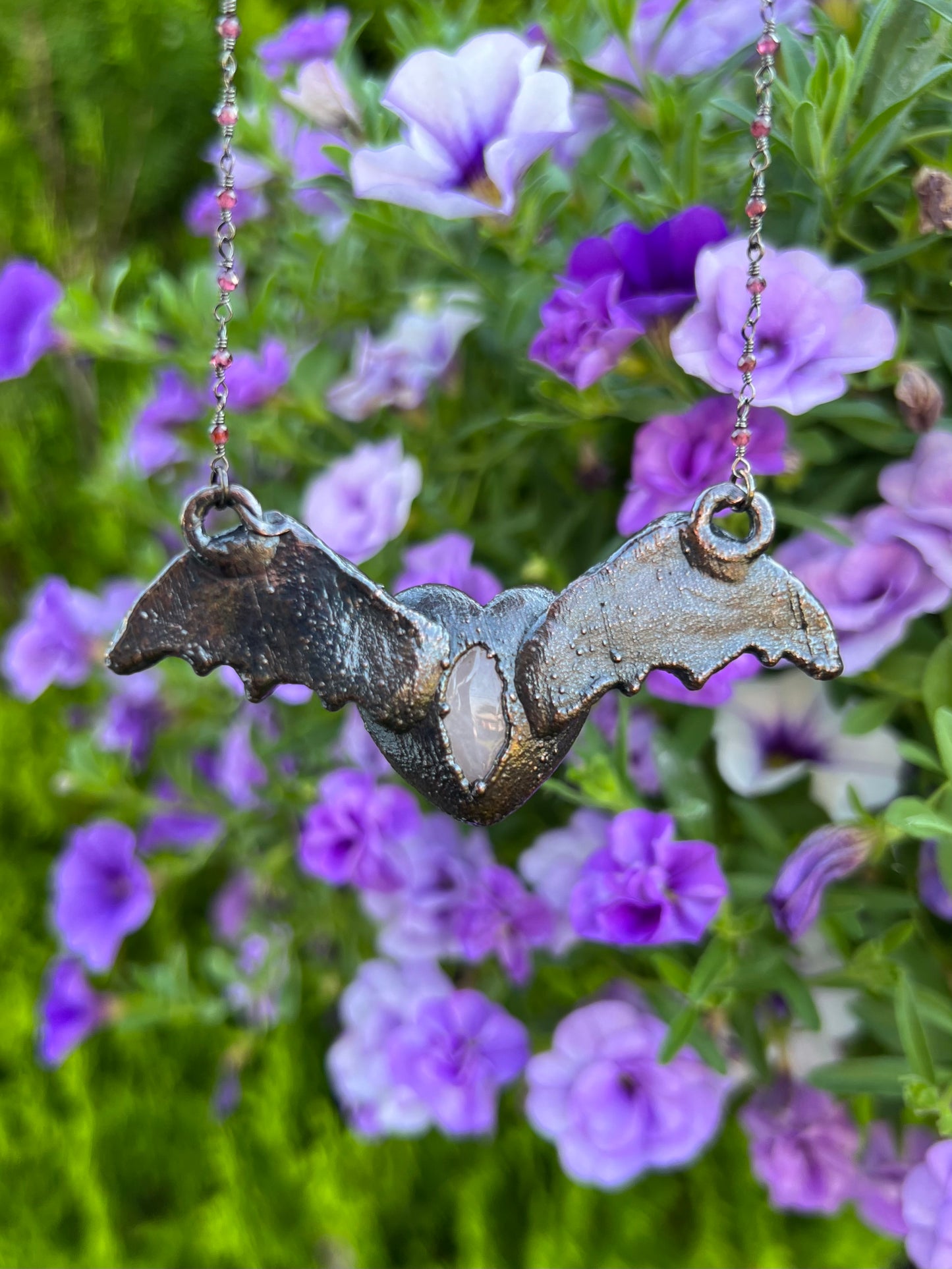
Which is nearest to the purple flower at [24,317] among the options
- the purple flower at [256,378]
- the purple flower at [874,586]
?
the purple flower at [256,378]

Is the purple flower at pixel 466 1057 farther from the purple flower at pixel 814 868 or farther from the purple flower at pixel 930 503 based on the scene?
the purple flower at pixel 930 503

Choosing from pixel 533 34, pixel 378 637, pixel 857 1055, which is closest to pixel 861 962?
pixel 857 1055

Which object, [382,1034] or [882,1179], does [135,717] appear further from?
[882,1179]

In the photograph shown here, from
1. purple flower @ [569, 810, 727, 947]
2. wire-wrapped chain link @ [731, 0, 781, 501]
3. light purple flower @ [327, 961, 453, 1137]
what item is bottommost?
light purple flower @ [327, 961, 453, 1137]

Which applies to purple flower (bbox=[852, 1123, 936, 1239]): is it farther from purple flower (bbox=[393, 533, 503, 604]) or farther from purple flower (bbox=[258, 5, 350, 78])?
purple flower (bbox=[258, 5, 350, 78])

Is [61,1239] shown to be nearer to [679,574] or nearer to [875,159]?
[679,574]

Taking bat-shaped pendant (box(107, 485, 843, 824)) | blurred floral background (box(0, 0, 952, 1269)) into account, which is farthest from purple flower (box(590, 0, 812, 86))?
bat-shaped pendant (box(107, 485, 843, 824))

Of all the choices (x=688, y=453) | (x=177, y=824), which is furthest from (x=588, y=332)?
(x=177, y=824)
